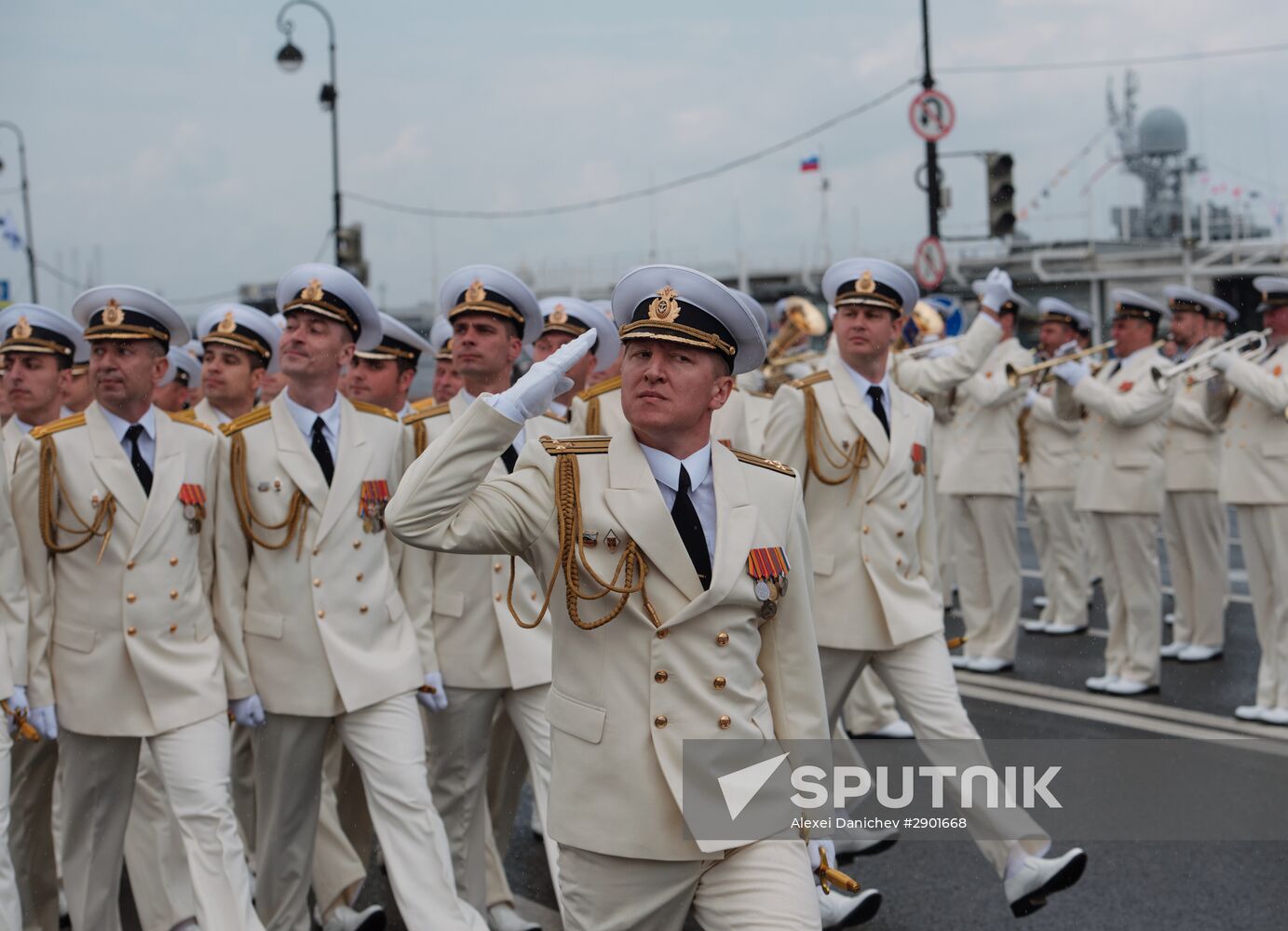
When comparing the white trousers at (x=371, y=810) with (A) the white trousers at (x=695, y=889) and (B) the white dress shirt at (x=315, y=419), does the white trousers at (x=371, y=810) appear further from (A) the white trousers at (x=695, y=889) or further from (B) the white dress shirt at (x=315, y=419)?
(A) the white trousers at (x=695, y=889)

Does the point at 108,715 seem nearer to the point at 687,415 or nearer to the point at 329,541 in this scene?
the point at 329,541

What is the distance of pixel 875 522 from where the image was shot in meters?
6.02

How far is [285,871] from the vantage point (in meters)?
5.30

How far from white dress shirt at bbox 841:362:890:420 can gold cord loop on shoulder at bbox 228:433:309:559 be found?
7.35 ft

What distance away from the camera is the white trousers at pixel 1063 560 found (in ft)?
38.9

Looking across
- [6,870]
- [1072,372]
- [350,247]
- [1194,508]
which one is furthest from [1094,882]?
[350,247]

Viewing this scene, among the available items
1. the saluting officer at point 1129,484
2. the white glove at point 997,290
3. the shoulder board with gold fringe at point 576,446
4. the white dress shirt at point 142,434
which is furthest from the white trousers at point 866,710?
the shoulder board with gold fringe at point 576,446

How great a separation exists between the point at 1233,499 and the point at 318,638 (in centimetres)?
611

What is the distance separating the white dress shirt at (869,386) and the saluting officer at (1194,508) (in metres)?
4.71

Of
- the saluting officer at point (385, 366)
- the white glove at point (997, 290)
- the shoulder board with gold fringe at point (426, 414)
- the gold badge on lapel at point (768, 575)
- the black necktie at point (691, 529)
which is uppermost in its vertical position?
the white glove at point (997, 290)

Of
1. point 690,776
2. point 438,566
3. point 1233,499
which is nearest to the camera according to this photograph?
point 690,776

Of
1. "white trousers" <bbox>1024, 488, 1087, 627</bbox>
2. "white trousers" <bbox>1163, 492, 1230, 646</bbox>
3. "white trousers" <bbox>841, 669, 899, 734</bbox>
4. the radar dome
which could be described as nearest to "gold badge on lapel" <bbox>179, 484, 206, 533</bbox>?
"white trousers" <bbox>841, 669, 899, 734</bbox>

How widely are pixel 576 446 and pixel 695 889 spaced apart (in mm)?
1028

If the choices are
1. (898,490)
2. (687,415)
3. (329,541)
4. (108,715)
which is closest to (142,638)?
(108,715)
